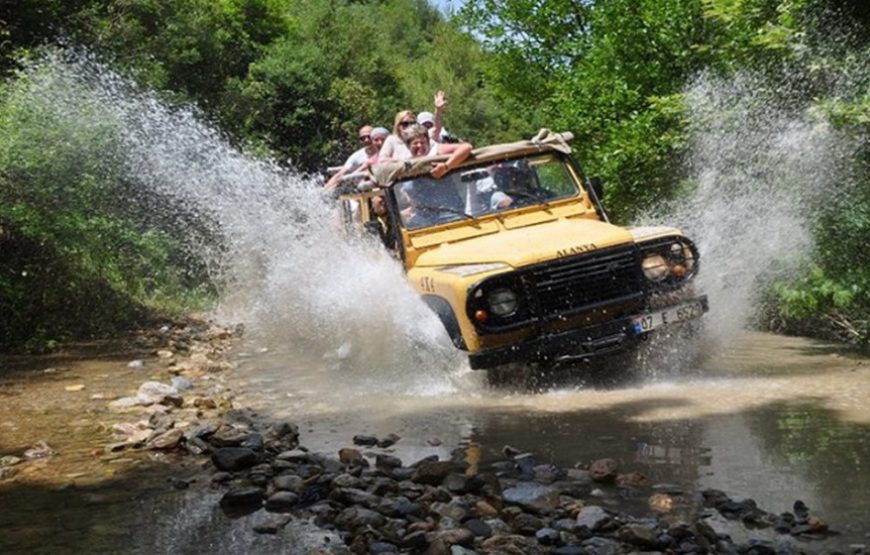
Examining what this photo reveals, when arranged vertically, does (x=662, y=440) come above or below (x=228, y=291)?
below

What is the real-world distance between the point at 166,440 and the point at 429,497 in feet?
7.16

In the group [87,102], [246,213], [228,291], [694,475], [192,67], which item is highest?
[192,67]

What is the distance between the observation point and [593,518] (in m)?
5.23

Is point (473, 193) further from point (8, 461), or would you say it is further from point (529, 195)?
point (8, 461)

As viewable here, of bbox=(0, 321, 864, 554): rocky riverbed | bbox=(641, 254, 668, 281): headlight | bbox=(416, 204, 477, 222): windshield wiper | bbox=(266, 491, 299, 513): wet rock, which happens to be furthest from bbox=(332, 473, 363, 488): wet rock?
bbox=(416, 204, 477, 222): windshield wiper

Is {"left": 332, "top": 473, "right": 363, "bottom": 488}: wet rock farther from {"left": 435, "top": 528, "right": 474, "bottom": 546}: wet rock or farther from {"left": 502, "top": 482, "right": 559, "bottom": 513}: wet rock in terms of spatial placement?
{"left": 435, "top": 528, "right": 474, "bottom": 546}: wet rock

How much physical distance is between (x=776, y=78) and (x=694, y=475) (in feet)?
20.2

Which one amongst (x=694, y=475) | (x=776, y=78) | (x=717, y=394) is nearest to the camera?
(x=694, y=475)

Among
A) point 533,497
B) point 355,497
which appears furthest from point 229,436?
point 533,497

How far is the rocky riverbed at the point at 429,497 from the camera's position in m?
5.01

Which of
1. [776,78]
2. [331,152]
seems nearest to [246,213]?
[776,78]

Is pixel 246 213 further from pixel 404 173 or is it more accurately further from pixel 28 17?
pixel 404 173

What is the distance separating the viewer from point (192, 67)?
1134 inches

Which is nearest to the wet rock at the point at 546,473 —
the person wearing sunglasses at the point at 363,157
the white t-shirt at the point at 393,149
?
the white t-shirt at the point at 393,149
